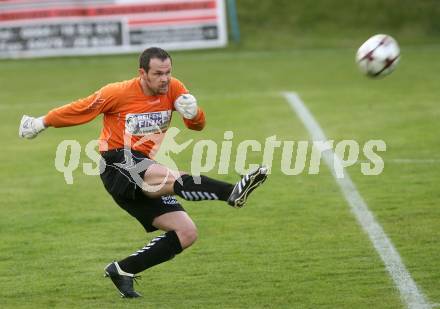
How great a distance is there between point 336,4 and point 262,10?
2213 mm

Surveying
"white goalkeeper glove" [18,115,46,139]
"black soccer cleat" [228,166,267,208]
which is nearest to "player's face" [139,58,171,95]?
"white goalkeeper glove" [18,115,46,139]

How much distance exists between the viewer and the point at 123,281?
8211 millimetres

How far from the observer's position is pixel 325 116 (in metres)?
17.6

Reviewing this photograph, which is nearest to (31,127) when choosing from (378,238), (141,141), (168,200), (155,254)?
(141,141)

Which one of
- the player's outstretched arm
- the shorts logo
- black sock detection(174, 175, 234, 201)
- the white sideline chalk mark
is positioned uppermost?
the player's outstretched arm

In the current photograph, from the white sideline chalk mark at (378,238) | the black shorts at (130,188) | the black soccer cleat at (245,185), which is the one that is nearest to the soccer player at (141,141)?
the black shorts at (130,188)

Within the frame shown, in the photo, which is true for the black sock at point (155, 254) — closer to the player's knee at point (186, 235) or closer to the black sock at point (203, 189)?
the player's knee at point (186, 235)

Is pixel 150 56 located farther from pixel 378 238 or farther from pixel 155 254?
pixel 378 238

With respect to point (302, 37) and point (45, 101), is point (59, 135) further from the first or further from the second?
point (302, 37)

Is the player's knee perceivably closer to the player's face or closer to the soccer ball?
the player's face

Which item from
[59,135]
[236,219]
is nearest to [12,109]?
[59,135]

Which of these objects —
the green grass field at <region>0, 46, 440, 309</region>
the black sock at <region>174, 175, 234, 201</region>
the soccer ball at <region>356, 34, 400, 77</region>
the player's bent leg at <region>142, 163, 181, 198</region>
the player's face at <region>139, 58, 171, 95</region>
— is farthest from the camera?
the soccer ball at <region>356, 34, 400, 77</region>

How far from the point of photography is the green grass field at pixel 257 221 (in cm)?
828

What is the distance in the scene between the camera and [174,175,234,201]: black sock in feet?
24.9
